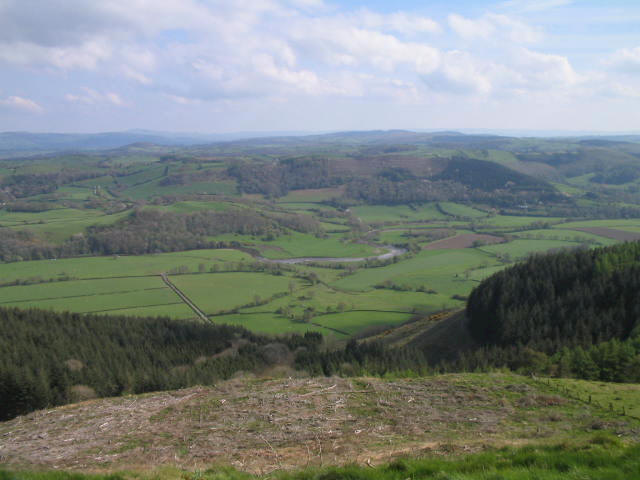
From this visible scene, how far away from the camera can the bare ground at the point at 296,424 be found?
1917cm

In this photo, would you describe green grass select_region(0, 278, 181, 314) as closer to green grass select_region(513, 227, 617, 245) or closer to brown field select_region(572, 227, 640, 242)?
green grass select_region(513, 227, 617, 245)

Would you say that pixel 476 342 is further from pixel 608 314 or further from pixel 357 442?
pixel 357 442

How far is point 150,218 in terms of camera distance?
16400cm

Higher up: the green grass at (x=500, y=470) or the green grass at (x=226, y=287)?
the green grass at (x=500, y=470)

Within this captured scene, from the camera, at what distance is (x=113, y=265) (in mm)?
120875

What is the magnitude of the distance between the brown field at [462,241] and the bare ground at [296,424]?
113m

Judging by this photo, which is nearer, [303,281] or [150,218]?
[303,281]

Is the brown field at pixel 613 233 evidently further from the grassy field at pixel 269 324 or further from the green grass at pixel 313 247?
the grassy field at pixel 269 324

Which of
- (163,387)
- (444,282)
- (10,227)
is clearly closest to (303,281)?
(444,282)

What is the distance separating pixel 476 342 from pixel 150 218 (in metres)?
138

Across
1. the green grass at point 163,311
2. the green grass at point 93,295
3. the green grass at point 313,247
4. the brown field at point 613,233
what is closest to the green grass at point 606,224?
the brown field at point 613,233

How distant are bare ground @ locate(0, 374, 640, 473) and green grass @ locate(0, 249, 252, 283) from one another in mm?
88188

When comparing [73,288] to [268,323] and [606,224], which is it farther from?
[606,224]

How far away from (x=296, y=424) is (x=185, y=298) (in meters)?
73.7
